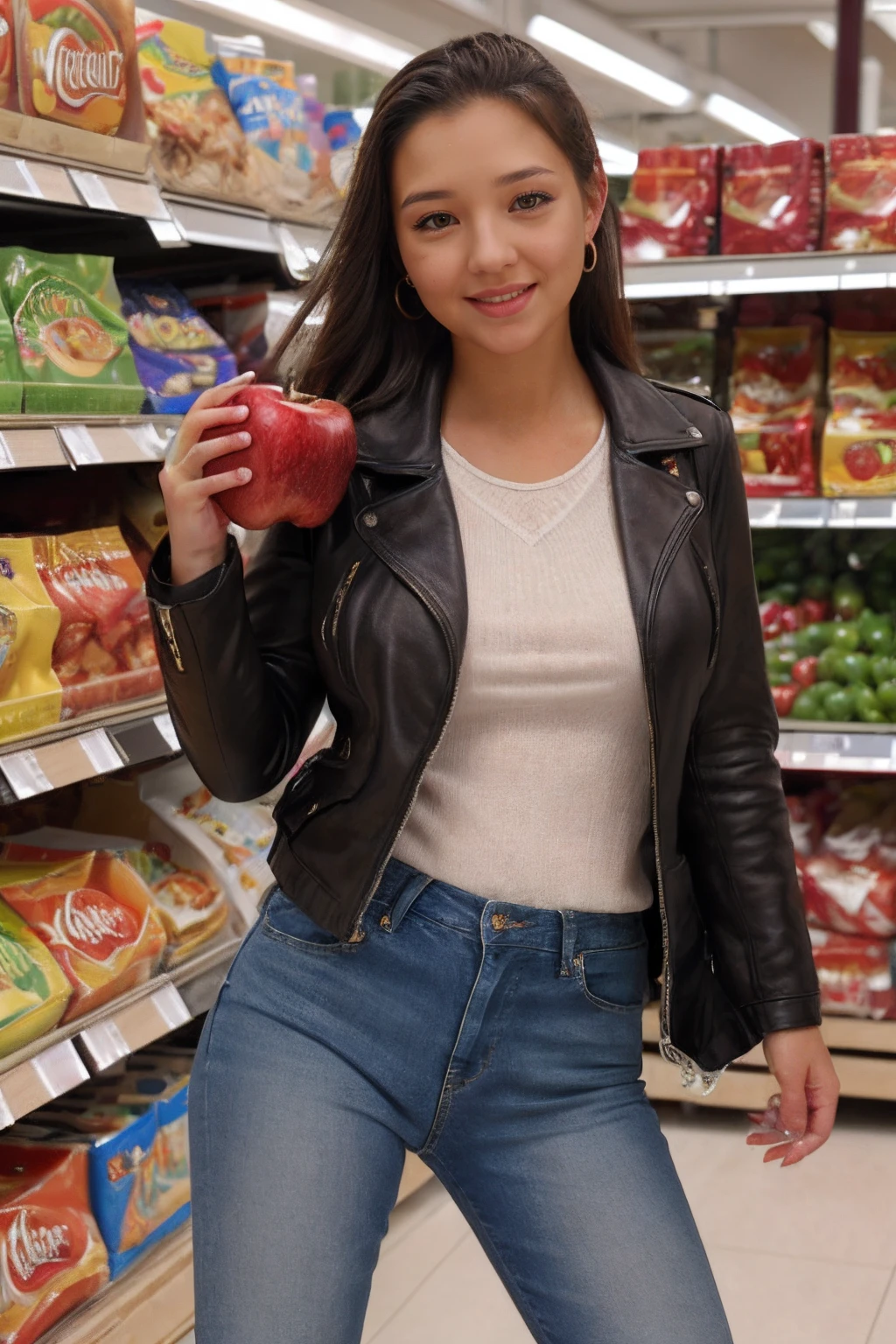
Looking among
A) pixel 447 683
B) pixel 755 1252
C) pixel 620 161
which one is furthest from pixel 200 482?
pixel 620 161

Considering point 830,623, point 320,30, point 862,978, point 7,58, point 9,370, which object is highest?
point 320,30

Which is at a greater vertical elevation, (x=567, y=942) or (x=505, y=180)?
(x=505, y=180)

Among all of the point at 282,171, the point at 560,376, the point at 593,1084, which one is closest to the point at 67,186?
the point at 282,171

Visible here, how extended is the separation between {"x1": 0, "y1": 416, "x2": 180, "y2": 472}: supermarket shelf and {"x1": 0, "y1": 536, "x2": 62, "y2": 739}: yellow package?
5.6 inches

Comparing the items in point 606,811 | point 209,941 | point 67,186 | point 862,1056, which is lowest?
point 862,1056

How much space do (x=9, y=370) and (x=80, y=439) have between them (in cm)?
14

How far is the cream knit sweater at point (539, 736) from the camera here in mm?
1276

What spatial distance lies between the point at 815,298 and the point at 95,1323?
255cm

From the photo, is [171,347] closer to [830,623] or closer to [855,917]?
[830,623]

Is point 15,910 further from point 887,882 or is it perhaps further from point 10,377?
point 887,882

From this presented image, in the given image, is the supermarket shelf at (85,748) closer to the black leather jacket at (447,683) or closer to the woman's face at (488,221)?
the black leather jacket at (447,683)

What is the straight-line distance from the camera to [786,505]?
313cm

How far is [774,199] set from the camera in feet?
10.2

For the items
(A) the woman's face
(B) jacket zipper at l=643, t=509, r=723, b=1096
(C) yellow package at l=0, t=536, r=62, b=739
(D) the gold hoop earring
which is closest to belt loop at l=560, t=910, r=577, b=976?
(B) jacket zipper at l=643, t=509, r=723, b=1096
